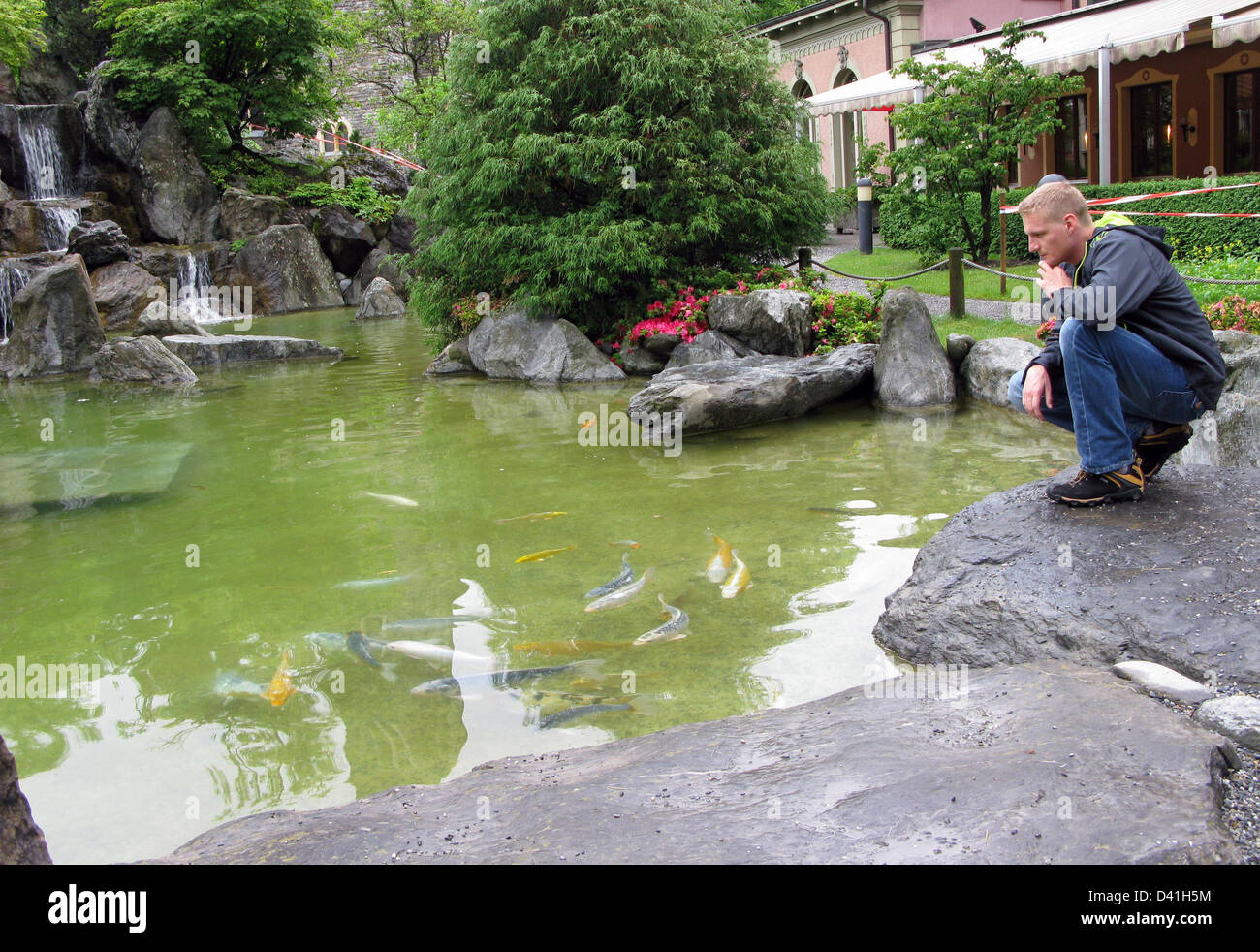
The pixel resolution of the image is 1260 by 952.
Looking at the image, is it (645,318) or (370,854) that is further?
(645,318)

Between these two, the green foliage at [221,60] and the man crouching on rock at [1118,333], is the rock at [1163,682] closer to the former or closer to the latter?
the man crouching on rock at [1118,333]

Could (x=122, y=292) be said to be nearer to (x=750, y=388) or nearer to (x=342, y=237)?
→ (x=342, y=237)

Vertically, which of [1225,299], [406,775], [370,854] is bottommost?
[406,775]

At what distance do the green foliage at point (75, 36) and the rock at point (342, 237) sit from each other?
9.86 meters

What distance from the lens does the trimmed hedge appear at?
14.9m

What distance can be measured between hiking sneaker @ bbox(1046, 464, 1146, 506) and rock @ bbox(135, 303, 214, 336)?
1578cm

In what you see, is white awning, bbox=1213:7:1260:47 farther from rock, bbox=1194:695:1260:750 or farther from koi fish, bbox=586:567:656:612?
rock, bbox=1194:695:1260:750

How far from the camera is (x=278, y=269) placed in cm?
2500

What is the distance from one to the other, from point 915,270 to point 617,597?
1415 centimetres

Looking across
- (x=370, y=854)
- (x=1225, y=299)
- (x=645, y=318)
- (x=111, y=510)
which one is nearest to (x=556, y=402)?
(x=645, y=318)
